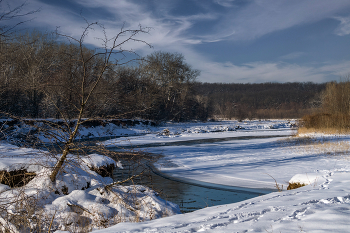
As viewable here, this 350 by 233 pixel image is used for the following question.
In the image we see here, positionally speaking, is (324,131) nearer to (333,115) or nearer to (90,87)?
(333,115)

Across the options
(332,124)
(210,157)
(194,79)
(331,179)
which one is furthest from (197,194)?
(194,79)

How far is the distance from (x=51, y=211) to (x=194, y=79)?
41879 millimetres

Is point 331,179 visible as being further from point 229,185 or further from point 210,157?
point 210,157

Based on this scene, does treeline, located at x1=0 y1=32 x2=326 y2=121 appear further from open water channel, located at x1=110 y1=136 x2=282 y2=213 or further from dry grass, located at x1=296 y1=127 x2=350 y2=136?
dry grass, located at x1=296 y1=127 x2=350 y2=136

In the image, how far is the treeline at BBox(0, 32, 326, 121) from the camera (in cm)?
413

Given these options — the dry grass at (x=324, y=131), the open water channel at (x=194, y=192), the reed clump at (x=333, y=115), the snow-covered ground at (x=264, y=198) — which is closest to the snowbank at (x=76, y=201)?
the snow-covered ground at (x=264, y=198)

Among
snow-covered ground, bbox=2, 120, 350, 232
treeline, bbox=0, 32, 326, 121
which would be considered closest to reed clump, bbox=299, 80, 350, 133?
snow-covered ground, bbox=2, 120, 350, 232

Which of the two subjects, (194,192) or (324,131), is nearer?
(194,192)

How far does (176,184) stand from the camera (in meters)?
7.64

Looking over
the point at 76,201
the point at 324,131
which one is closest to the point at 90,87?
the point at 76,201

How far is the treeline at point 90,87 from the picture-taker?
4127 mm

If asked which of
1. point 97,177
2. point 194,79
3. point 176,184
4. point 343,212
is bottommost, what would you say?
point 176,184

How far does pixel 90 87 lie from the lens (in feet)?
14.5

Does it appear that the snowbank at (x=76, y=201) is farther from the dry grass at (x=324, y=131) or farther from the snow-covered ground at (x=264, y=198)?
the dry grass at (x=324, y=131)
